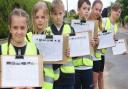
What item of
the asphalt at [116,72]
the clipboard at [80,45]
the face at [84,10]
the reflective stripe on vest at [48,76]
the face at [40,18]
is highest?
the face at [84,10]

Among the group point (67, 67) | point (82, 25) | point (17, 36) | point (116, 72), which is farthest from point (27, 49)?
point (116, 72)

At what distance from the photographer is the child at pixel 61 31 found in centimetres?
516

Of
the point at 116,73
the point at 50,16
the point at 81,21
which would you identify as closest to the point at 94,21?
the point at 81,21

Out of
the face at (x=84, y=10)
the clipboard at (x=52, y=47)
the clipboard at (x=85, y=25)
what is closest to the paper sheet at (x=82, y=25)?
the clipboard at (x=85, y=25)

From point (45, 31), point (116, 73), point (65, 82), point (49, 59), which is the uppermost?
point (45, 31)

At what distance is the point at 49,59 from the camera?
495 cm

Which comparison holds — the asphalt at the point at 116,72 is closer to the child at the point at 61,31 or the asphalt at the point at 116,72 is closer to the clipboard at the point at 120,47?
the clipboard at the point at 120,47

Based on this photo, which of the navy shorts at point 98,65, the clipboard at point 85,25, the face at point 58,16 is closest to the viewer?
the face at point 58,16

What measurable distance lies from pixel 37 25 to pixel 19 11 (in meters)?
0.57

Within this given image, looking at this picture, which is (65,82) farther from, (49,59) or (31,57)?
(31,57)

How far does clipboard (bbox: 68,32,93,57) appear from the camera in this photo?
219 inches

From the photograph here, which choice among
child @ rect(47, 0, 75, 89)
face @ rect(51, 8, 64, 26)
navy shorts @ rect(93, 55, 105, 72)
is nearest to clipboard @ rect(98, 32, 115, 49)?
navy shorts @ rect(93, 55, 105, 72)

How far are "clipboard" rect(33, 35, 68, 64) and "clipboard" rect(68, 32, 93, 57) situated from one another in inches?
20.6

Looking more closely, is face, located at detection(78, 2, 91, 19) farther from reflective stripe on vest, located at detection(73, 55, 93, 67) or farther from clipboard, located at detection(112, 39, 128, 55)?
clipboard, located at detection(112, 39, 128, 55)
